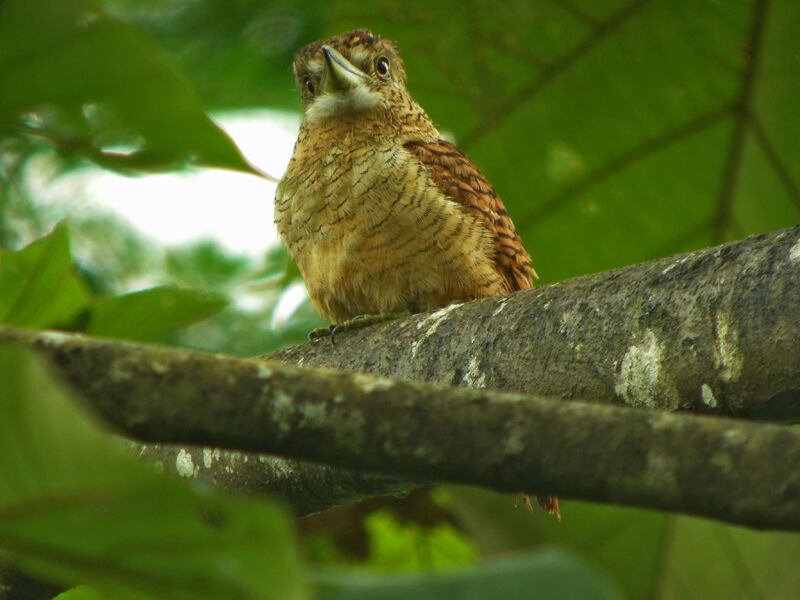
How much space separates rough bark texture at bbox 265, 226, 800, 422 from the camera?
1520 millimetres

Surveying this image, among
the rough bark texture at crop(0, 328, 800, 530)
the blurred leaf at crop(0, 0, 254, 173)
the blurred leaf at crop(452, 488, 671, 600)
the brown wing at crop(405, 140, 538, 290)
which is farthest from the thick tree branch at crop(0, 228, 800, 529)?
the brown wing at crop(405, 140, 538, 290)

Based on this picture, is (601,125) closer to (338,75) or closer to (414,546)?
(338,75)

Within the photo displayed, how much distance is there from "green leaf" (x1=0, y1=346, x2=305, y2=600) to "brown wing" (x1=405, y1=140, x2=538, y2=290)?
9.32 ft

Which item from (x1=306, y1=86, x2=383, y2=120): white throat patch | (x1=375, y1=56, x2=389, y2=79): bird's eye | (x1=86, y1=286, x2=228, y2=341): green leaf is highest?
(x1=375, y1=56, x2=389, y2=79): bird's eye

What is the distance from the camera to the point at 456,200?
11.3 ft

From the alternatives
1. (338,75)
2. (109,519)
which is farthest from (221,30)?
(109,519)

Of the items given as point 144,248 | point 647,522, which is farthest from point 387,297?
point 144,248

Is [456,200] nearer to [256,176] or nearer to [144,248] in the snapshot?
[144,248]

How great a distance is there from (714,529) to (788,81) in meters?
1.53

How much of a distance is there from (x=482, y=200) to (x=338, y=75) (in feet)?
3.16

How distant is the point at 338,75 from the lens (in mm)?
3945

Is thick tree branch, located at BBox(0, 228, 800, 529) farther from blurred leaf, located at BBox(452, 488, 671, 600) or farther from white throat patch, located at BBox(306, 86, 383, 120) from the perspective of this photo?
white throat patch, located at BBox(306, 86, 383, 120)

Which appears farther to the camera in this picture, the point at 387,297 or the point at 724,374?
the point at 387,297

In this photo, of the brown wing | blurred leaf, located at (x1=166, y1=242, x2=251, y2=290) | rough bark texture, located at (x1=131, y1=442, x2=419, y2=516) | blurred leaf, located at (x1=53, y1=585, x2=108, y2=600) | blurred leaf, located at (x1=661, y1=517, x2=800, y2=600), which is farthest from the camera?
blurred leaf, located at (x1=166, y1=242, x2=251, y2=290)
